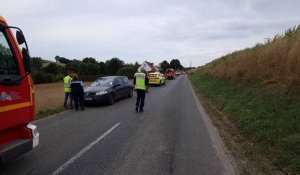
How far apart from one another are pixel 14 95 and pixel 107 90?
1173 cm

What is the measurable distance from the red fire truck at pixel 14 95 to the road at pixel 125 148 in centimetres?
74

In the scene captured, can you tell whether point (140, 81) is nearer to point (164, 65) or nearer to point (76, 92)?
point (76, 92)

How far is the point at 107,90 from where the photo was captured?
1720 centimetres

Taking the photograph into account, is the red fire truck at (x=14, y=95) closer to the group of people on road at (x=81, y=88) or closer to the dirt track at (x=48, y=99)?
the group of people on road at (x=81, y=88)

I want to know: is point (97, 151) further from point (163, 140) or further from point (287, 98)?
point (287, 98)

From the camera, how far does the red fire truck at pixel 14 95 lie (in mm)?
5270

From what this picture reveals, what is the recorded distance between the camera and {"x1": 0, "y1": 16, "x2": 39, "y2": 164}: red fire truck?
5270mm

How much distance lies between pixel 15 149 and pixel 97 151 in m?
2.26

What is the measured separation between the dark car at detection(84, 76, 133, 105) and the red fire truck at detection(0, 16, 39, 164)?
1060cm

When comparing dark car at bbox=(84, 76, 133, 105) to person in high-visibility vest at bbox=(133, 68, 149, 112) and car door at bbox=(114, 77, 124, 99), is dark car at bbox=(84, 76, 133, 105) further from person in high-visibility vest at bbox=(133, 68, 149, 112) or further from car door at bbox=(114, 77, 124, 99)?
person in high-visibility vest at bbox=(133, 68, 149, 112)

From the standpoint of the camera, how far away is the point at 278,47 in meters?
15.8


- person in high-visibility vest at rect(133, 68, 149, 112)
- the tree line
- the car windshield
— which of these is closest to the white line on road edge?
person in high-visibility vest at rect(133, 68, 149, 112)

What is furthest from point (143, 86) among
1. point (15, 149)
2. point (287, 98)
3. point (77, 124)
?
point (15, 149)

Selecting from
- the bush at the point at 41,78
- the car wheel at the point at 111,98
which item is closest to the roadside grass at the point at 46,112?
the car wheel at the point at 111,98
